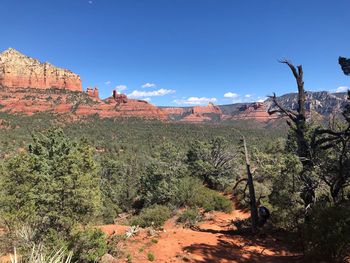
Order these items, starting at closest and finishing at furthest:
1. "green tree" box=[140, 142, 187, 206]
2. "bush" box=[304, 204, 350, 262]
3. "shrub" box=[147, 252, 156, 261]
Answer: "bush" box=[304, 204, 350, 262] → "shrub" box=[147, 252, 156, 261] → "green tree" box=[140, 142, 187, 206]

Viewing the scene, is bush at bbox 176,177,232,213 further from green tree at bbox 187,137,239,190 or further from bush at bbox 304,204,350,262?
bush at bbox 304,204,350,262

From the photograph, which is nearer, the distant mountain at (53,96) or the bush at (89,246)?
the bush at (89,246)

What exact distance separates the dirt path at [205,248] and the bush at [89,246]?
41.1 inches

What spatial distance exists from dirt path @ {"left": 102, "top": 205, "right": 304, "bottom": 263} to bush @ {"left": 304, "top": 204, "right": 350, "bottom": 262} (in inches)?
41.4

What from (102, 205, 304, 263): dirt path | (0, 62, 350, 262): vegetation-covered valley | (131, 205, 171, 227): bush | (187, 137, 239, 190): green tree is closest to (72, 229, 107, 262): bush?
(0, 62, 350, 262): vegetation-covered valley

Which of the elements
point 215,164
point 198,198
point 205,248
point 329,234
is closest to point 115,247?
point 205,248

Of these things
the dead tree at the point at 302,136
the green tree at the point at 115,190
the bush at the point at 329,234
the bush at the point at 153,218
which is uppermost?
the dead tree at the point at 302,136

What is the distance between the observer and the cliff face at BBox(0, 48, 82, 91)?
14425 centimetres

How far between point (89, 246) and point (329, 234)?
24.4ft

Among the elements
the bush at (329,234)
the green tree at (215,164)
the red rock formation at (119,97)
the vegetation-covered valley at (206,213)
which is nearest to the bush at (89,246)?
the vegetation-covered valley at (206,213)

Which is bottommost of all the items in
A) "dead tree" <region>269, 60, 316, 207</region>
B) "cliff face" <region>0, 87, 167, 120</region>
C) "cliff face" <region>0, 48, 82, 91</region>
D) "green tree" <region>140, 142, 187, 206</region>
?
"green tree" <region>140, 142, 187, 206</region>

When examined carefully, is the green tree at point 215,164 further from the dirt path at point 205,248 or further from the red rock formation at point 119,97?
the red rock formation at point 119,97

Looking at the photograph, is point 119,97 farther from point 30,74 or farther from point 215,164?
point 215,164

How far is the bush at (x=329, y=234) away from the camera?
314 inches
